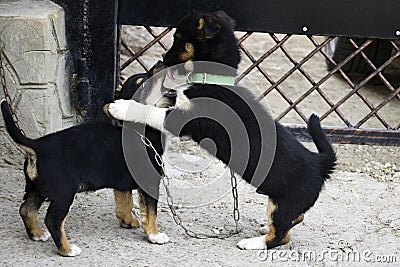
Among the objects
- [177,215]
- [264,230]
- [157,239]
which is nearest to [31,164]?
[157,239]

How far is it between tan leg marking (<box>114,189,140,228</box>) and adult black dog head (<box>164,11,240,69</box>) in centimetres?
73

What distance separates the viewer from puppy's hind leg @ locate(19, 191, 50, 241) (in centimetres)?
377

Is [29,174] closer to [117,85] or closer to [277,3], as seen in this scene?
[117,85]

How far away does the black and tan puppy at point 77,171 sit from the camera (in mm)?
3621

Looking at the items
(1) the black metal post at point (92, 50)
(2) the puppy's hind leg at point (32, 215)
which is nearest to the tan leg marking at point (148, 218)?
(2) the puppy's hind leg at point (32, 215)

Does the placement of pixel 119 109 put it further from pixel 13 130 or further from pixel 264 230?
pixel 264 230

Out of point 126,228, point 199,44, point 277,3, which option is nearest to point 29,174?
point 126,228

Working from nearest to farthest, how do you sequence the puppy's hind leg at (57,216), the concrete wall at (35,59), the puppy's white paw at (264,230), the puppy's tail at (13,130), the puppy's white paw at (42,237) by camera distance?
1. the puppy's tail at (13,130)
2. the puppy's hind leg at (57,216)
3. the puppy's white paw at (42,237)
4. the puppy's white paw at (264,230)
5. the concrete wall at (35,59)

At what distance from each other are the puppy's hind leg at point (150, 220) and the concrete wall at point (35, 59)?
1028mm

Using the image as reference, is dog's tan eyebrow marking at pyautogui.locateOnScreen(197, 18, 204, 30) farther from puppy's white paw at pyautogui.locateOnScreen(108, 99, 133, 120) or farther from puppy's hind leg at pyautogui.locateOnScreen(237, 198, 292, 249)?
puppy's hind leg at pyautogui.locateOnScreen(237, 198, 292, 249)

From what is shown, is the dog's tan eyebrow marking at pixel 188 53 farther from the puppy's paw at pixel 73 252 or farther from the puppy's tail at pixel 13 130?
the puppy's paw at pixel 73 252

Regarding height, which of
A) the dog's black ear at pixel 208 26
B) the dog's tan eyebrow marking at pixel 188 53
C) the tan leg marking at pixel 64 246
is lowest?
the tan leg marking at pixel 64 246

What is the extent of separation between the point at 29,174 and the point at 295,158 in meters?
1.32

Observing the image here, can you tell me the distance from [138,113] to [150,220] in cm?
55
